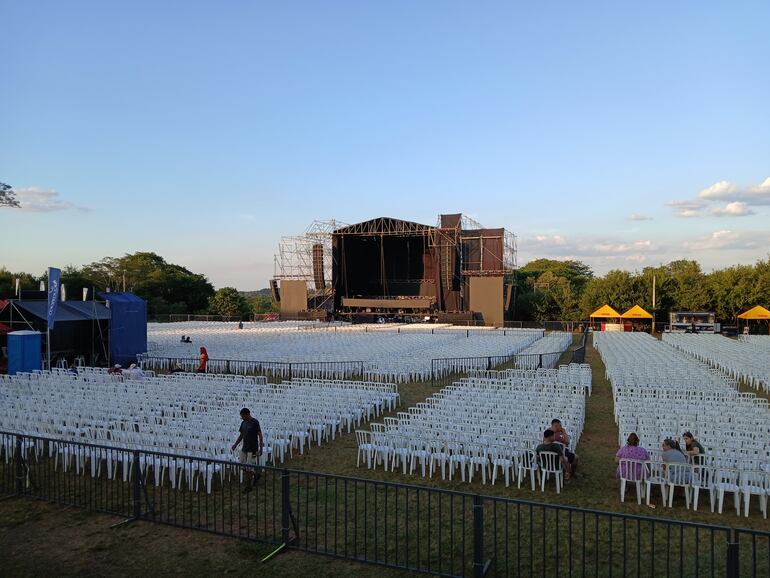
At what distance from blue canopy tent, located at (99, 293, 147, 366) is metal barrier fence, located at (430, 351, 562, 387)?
12.6 m

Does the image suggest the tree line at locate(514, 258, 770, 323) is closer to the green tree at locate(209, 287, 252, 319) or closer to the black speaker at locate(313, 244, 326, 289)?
the black speaker at locate(313, 244, 326, 289)

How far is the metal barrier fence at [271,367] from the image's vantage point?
19703 millimetres

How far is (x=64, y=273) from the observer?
66.0 m

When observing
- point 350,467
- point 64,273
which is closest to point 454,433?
point 350,467

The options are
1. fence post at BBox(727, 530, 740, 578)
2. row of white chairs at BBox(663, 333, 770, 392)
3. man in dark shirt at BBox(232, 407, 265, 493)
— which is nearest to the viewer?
fence post at BBox(727, 530, 740, 578)

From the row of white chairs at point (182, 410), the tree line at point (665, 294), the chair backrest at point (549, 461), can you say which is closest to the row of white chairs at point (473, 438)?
the chair backrest at point (549, 461)

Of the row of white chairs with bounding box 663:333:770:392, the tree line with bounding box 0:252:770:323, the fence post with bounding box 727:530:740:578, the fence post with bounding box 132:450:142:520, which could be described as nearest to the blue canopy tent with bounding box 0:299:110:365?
the tree line with bounding box 0:252:770:323

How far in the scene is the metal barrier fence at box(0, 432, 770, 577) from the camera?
209 inches

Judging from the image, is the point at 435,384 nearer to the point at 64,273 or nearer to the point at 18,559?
the point at 18,559

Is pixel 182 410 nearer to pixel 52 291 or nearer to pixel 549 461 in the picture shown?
pixel 549 461

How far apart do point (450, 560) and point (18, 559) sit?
14.6ft

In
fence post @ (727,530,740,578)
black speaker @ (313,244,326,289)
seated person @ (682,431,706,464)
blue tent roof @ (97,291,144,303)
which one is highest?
black speaker @ (313,244,326,289)

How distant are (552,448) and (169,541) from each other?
5108 mm

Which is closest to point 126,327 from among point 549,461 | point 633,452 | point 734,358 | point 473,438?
point 473,438
